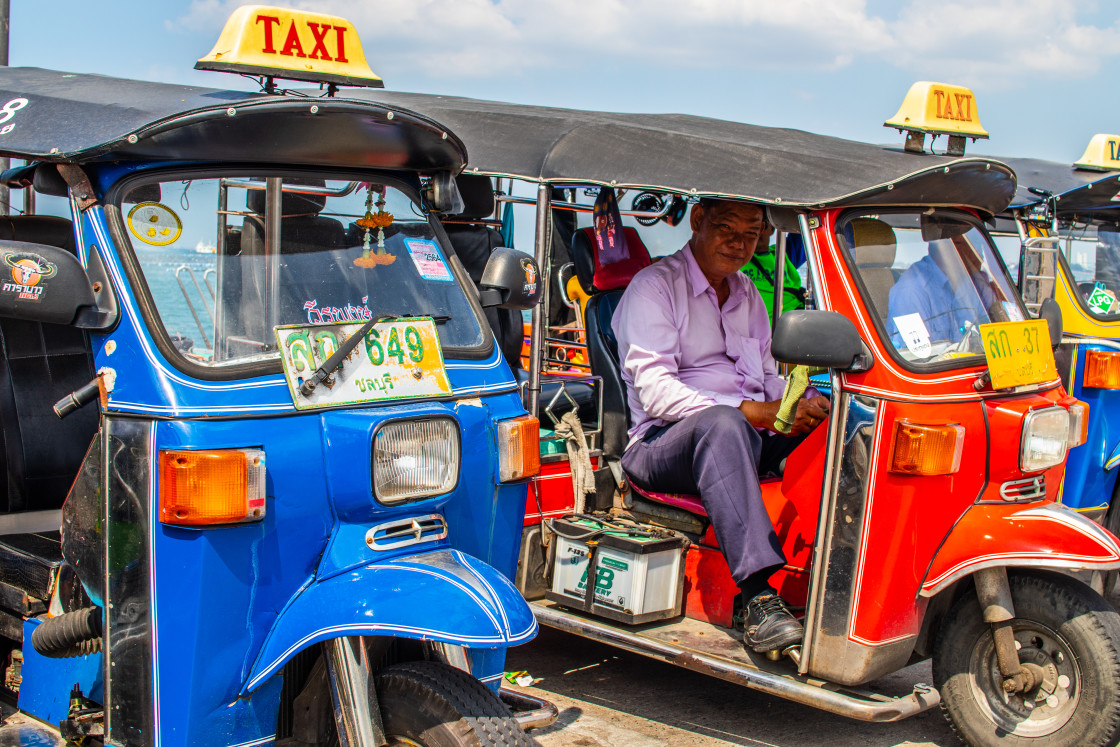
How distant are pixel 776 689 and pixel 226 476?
213 cm

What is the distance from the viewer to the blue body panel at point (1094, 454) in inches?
234

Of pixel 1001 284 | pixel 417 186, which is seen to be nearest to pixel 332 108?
pixel 417 186

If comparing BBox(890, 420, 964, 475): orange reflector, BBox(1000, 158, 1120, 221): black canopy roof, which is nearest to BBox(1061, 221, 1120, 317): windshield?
BBox(1000, 158, 1120, 221): black canopy roof

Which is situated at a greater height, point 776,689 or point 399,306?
point 399,306

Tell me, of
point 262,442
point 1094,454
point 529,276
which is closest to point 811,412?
point 529,276

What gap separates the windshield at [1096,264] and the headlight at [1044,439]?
281cm

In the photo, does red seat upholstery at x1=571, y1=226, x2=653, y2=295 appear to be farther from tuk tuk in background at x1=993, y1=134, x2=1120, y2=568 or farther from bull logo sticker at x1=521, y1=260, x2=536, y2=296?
tuk tuk in background at x1=993, y1=134, x2=1120, y2=568

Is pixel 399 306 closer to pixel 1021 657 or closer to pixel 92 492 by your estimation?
pixel 92 492

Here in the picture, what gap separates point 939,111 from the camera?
16.2 feet

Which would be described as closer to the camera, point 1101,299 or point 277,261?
point 277,261

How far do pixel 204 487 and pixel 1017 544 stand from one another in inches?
105

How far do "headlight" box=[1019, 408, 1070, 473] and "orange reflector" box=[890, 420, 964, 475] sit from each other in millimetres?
350

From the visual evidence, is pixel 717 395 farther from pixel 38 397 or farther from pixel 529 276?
pixel 38 397

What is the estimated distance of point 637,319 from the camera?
15.1 feet
